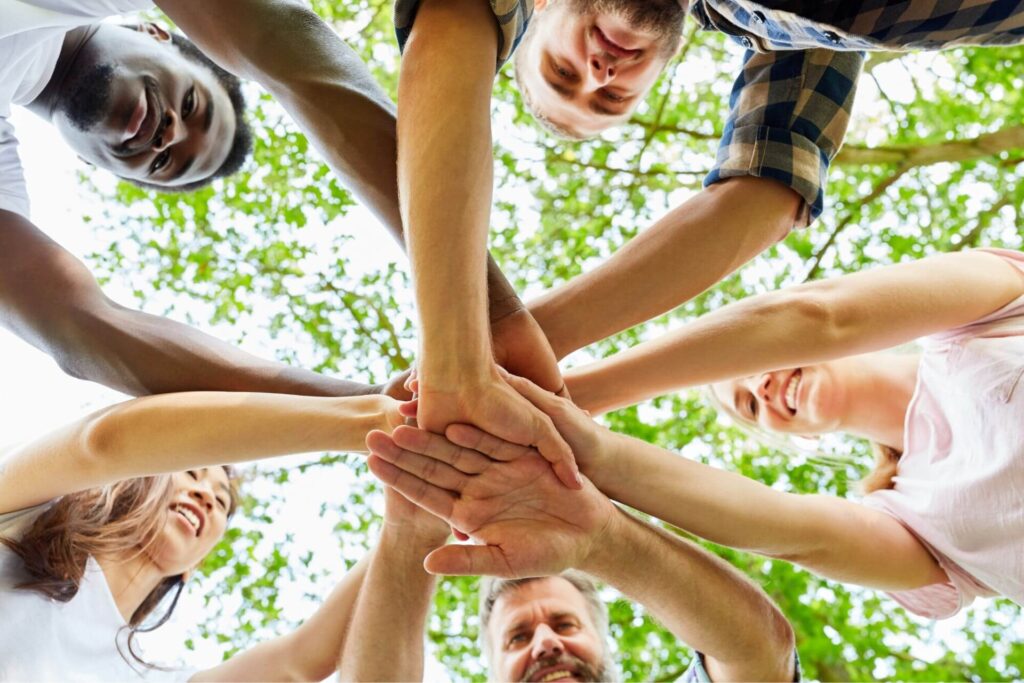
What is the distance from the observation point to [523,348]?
6.07ft

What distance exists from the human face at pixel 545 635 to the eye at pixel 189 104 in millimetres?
1928

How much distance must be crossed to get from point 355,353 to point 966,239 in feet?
11.0

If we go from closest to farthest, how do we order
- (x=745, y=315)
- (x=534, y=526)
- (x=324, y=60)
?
(x=324, y=60) → (x=534, y=526) → (x=745, y=315)

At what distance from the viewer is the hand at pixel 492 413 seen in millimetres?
1668

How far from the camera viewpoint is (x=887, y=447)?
2664 mm

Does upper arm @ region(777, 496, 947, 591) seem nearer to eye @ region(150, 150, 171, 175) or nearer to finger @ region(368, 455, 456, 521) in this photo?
finger @ region(368, 455, 456, 521)

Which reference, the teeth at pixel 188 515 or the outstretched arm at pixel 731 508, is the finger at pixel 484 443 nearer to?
the outstretched arm at pixel 731 508

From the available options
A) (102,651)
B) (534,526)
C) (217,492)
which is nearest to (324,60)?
(534,526)

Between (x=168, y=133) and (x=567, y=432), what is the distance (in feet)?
5.87

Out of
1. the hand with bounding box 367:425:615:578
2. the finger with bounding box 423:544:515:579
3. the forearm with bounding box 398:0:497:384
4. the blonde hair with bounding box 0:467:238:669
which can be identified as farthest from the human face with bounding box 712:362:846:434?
the blonde hair with bounding box 0:467:238:669

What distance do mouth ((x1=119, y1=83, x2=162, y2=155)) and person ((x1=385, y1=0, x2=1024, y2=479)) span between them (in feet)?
3.86

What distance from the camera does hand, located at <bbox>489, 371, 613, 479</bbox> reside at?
1.75 m

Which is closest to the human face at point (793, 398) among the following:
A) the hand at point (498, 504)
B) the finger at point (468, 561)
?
the hand at point (498, 504)

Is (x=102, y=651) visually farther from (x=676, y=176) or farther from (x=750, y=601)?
(x=676, y=176)
